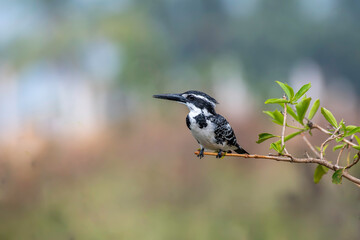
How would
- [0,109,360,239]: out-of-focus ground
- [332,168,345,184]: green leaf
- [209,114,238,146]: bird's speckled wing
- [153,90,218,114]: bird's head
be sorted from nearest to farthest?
[332,168,345,184]: green leaf
[153,90,218,114]: bird's head
[209,114,238,146]: bird's speckled wing
[0,109,360,239]: out-of-focus ground

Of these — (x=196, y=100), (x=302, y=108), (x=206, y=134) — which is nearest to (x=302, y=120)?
(x=302, y=108)

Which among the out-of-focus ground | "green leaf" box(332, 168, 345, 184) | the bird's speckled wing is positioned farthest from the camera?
the out-of-focus ground

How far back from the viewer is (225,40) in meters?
8.22

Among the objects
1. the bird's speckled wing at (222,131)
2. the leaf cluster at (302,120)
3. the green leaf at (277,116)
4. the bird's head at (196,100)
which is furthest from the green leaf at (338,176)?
the bird's speckled wing at (222,131)

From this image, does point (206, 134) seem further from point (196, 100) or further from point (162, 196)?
point (162, 196)

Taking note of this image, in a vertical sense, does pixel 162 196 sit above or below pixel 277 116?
below

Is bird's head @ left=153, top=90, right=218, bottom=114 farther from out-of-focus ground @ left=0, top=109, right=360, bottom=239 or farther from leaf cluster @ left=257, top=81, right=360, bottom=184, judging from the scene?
out-of-focus ground @ left=0, top=109, right=360, bottom=239

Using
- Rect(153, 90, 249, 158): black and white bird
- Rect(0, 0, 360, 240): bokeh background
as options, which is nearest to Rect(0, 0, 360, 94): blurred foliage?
Rect(0, 0, 360, 240): bokeh background

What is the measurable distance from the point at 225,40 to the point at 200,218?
586cm

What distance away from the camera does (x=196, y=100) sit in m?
0.91

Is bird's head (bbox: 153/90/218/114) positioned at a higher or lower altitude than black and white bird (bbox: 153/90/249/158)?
higher

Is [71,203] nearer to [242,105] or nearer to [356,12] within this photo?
[242,105]

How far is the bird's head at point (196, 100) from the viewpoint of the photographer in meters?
0.88

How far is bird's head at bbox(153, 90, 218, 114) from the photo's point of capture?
0.88m
